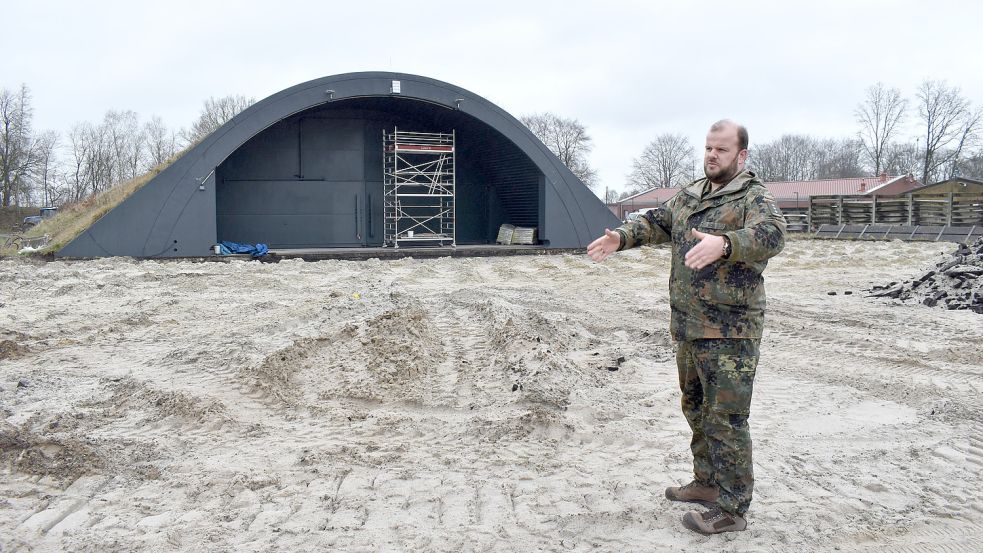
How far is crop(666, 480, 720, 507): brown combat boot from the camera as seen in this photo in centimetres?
347

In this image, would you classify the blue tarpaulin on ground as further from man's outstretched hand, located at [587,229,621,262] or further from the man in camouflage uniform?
the man in camouflage uniform

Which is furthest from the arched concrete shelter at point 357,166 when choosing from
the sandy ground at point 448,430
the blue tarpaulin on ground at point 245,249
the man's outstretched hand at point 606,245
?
the man's outstretched hand at point 606,245

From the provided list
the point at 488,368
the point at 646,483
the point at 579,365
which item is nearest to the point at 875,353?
the point at 579,365

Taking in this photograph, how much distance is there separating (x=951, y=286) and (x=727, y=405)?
920 cm

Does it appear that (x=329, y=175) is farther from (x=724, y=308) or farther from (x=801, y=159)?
(x=801, y=159)

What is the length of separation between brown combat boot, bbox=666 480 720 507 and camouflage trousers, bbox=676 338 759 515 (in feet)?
0.70

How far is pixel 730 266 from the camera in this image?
3117mm

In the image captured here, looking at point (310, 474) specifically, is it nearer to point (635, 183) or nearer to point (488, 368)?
point (488, 368)

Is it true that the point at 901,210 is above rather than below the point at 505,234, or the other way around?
above

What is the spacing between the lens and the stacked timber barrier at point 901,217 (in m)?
25.2

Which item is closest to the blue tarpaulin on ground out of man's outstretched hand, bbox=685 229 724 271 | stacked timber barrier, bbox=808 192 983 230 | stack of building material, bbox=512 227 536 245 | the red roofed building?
stack of building material, bbox=512 227 536 245

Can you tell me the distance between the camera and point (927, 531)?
3350 millimetres

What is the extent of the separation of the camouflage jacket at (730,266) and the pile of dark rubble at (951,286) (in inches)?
318

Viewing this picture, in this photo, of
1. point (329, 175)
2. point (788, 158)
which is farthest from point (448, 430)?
point (788, 158)
